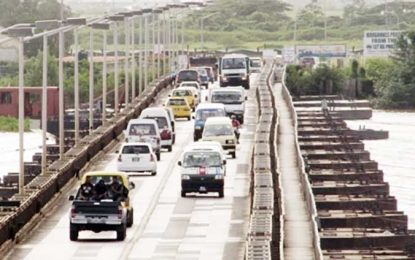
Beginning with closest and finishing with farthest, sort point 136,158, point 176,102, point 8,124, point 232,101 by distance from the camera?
point 136,158, point 232,101, point 176,102, point 8,124

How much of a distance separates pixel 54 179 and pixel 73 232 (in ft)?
40.4

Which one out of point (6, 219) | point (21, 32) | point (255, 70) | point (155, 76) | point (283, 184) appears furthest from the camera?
point (255, 70)

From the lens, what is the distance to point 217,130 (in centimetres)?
8000

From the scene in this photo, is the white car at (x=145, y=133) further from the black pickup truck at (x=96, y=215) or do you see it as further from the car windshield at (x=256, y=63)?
the car windshield at (x=256, y=63)

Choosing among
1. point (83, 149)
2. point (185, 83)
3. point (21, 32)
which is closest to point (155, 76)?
point (185, 83)

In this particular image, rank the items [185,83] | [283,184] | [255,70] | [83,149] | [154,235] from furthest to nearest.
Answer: [255,70] → [185,83] → [83,149] → [283,184] → [154,235]

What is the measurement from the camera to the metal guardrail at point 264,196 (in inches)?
1698

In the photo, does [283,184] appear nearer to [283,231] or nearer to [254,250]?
[283,231]

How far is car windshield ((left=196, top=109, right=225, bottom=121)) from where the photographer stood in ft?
289

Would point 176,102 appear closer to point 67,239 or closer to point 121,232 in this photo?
point 67,239

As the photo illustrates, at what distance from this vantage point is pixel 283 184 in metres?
69.7

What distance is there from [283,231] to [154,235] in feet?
12.7

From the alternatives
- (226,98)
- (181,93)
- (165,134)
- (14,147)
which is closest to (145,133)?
(165,134)

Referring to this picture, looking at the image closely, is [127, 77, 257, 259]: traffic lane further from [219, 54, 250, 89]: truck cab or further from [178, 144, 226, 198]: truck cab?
[219, 54, 250, 89]: truck cab
